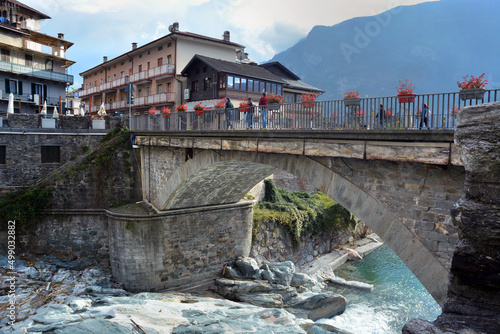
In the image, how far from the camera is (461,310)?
3332 millimetres

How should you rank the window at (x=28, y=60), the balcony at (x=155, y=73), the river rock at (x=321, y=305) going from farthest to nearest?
the window at (x=28, y=60) → the balcony at (x=155, y=73) → the river rock at (x=321, y=305)

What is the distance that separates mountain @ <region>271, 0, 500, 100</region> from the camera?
14562 centimetres

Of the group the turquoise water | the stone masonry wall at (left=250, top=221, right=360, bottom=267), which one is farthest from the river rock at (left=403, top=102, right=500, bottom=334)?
the stone masonry wall at (left=250, top=221, right=360, bottom=267)

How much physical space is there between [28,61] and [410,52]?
519 ft

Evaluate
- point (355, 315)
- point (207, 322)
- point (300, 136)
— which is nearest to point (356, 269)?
point (355, 315)

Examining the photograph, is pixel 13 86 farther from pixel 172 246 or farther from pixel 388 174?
pixel 388 174

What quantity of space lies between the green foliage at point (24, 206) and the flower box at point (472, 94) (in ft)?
64.5

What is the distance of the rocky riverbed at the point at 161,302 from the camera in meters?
13.1

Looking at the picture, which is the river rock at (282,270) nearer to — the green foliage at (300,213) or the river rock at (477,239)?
the green foliage at (300,213)

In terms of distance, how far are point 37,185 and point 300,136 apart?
16431 millimetres

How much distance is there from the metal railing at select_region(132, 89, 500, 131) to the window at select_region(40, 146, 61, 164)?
11.0 meters

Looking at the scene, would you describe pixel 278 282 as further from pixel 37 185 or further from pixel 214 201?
pixel 37 185

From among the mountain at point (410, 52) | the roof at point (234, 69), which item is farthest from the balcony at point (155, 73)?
the mountain at point (410, 52)

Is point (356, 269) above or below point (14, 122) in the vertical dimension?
below
